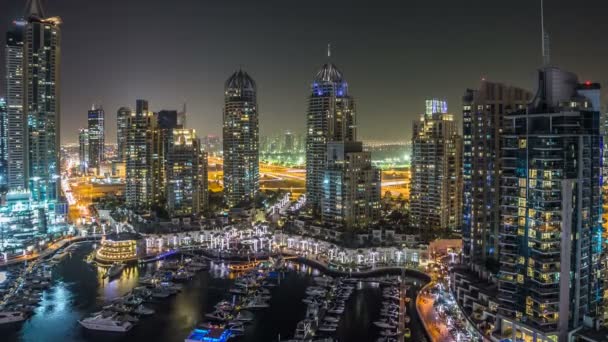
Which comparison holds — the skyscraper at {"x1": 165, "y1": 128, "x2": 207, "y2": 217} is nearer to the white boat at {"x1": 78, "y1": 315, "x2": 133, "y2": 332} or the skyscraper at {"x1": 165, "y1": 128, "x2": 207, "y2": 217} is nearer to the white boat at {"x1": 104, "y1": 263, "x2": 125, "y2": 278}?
the white boat at {"x1": 104, "y1": 263, "x2": 125, "y2": 278}

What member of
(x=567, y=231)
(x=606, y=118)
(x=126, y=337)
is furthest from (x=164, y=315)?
(x=606, y=118)

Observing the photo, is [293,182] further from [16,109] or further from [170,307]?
[170,307]

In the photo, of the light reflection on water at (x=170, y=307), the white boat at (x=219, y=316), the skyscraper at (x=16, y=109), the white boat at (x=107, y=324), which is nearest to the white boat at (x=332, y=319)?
the light reflection on water at (x=170, y=307)

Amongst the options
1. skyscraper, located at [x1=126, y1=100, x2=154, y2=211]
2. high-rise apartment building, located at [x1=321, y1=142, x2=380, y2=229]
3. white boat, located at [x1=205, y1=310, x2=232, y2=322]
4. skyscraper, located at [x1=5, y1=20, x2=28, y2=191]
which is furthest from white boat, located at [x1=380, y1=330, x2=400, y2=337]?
skyscraper, located at [x1=5, y1=20, x2=28, y2=191]

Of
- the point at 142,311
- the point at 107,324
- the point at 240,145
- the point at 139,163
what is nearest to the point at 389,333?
the point at 142,311

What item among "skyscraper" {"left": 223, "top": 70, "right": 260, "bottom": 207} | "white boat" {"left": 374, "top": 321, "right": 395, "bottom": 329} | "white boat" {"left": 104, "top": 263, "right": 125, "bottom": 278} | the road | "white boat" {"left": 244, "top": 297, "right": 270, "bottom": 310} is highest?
"skyscraper" {"left": 223, "top": 70, "right": 260, "bottom": 207}

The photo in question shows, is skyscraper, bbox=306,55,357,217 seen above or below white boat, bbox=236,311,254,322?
above

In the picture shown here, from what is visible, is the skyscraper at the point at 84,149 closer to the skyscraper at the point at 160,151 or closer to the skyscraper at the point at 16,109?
the skyscraper at the point at 160,151
